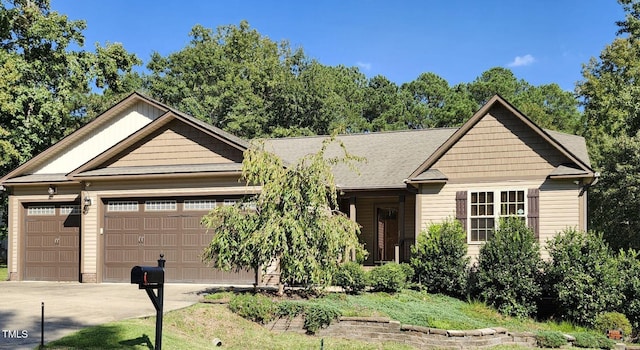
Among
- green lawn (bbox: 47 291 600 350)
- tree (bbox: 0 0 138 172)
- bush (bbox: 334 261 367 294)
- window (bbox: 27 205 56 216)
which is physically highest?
tree (bbox: 0 0 138 172)

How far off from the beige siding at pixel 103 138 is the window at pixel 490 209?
10.4 m

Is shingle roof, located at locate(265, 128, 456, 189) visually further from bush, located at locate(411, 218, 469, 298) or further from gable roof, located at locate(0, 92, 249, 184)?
bush, located at locate(411, 218, 469, 298)

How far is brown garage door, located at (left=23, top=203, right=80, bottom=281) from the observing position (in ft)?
62.3

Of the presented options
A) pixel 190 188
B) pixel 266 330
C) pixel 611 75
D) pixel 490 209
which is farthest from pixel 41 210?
pixel 611 75

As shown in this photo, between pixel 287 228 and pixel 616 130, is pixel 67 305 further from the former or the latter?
pixel 616 130

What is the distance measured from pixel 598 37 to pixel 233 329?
32.4 meters

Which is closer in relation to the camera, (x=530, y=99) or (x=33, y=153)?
(x=33, y=153)

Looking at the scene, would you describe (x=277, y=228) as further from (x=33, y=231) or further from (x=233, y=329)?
(x=33, y=231)

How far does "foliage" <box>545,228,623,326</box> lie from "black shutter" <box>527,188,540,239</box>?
66.0 inches

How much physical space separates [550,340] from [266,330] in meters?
5.49

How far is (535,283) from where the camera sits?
1477 centimetres

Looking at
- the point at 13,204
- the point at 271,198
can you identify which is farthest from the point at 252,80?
the point at 271,198

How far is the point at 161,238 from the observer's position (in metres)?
17.8

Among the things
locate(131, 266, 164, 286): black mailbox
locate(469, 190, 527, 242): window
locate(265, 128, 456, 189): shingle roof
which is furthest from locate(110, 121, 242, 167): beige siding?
locate(131, 266, 164, 286): black mailbox
